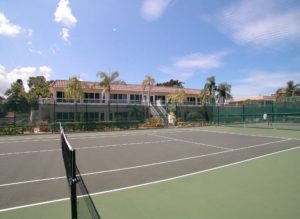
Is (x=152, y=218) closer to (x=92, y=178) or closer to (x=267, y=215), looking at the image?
(x=267, y=215)

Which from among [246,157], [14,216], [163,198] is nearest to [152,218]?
[163,198]

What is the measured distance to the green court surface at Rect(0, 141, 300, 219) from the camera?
462 centimetres

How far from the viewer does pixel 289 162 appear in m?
9.12

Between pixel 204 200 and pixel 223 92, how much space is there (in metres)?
47.7

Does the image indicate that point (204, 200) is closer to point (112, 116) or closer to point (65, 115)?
point (65, 115)

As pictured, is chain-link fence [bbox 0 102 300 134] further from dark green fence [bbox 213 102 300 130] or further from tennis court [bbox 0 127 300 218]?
tennis court [bbox 0 127 300 218]

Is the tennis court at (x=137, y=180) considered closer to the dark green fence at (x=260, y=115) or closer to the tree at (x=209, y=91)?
the dark green fence at (x=260, y=115)

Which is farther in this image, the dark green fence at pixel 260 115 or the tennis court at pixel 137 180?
the dark green fence at pixel 260 115

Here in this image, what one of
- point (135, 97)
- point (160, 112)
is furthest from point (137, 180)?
point (135, 97)

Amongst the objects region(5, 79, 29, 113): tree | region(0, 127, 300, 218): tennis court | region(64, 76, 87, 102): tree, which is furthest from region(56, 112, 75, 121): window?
region(0, 127, 300, 218): tennis court

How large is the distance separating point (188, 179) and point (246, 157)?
171 inches

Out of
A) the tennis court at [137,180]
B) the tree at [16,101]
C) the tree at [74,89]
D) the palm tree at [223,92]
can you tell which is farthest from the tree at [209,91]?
the tennis court at [137,180]

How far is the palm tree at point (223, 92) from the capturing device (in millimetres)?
50250

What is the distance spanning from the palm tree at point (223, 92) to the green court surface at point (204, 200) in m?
44.3
